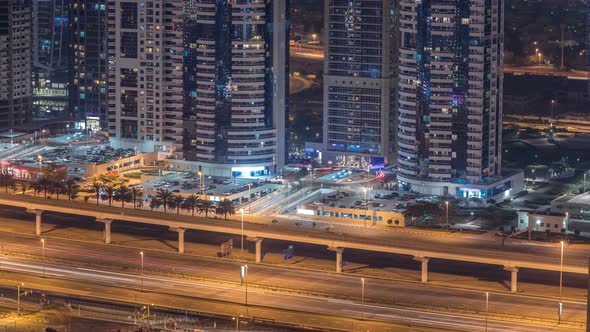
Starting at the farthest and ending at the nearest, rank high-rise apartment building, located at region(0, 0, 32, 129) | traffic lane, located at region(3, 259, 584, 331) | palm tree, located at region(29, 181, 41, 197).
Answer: high-rise apartment building, located at region(0, 0, 32, 129), palm tree, located at region(29, 181, 41, 197), traffic lane, located at region(3, 259, 584, 331)

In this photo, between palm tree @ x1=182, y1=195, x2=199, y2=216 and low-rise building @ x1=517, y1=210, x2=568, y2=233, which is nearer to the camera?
low-rise building @ x1=517, y1=210, x2=568, y2=233

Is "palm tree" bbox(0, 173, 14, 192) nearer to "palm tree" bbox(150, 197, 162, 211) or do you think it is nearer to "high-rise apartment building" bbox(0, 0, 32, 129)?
"palm tree" bbox(150, 197, 162, 211)

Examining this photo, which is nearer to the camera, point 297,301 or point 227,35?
point 297,301

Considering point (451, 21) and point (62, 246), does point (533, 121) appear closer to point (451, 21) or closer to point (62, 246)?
point (451, 21)

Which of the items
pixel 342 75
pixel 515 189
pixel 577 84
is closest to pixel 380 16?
pixel 342 75

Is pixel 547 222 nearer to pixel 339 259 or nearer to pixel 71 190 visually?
pixel 339 259

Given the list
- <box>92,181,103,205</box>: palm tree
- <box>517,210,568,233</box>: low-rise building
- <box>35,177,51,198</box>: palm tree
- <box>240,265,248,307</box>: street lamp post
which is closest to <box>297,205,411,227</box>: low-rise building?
<box>517,210,568,233</box>: low-rise building

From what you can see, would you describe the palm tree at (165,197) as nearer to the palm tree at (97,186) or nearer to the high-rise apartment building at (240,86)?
the palm tree at (97,186)
